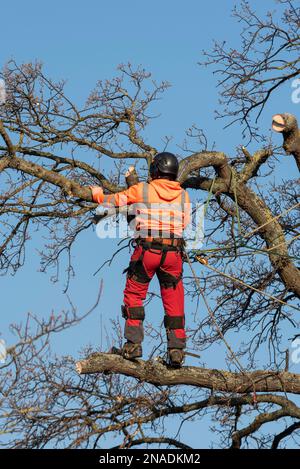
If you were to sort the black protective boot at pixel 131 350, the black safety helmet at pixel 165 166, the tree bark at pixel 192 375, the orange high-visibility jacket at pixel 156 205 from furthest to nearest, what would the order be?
the black safety helmet at pixel 165 166 → the orange high-visibility jacket at pixel 156 205 → the black protective boot at pixel 131 350 → the tree bark at pixel 192 375

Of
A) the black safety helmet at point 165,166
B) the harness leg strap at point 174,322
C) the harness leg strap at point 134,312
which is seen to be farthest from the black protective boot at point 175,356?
the black safety helmet at point 165,166

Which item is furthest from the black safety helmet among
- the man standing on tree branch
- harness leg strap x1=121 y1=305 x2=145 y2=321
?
harness leg strap x1=121 y1=305 x2=145 y2=321

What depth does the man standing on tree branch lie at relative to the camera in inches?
472

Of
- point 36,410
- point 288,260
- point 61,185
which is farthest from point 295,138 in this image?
point 36,410

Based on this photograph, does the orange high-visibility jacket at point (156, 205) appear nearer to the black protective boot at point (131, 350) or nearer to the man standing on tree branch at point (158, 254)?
the man standing on tree branch at point (158, 254)

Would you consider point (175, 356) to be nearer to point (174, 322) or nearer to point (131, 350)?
point (174, 322)

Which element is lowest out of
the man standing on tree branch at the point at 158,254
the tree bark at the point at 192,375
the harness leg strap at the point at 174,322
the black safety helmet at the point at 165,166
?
the tree bark at the point at 192,375

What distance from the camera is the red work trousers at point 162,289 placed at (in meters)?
12.0

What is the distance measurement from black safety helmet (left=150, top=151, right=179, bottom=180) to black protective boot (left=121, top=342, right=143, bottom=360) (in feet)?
5.60

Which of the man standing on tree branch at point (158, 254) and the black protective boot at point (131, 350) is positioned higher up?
the man standing on tree branch at point (158, 254)

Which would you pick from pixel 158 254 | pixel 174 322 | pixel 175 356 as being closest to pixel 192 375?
pixel 175 356

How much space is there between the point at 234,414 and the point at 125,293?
2040 millimetres

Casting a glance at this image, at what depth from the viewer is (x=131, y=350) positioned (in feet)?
39.1
